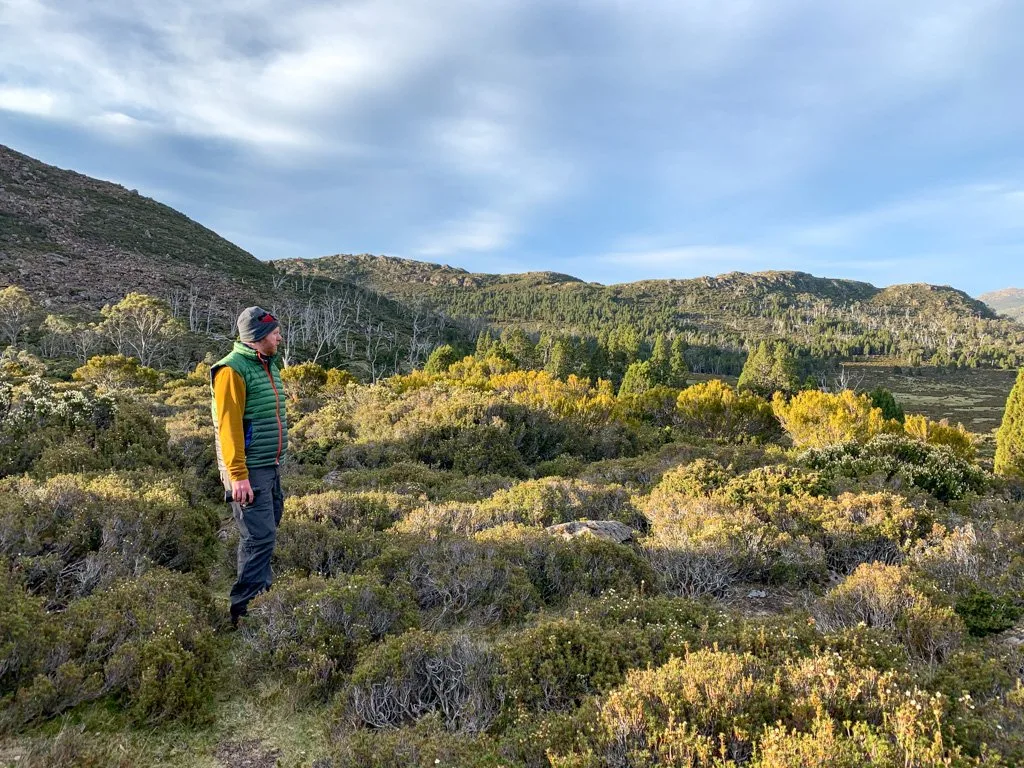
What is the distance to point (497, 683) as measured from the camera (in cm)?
296

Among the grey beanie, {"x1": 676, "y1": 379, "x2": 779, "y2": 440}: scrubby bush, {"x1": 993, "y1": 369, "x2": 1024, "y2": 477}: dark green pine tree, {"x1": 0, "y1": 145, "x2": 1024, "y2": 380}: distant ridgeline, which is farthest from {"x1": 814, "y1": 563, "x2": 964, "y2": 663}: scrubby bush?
{"x1": 0, "y1": 145, "x2": 1024, "y2": 380}: distant ridgeline

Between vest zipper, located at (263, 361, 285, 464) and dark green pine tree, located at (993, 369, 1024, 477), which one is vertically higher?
vest zipper, located at (263, 361, 285, 464)

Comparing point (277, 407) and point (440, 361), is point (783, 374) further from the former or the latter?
point (277, 407)

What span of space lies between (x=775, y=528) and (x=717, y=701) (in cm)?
380

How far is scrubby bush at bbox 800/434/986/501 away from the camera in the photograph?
331 inches

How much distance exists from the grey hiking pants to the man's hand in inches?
4.8

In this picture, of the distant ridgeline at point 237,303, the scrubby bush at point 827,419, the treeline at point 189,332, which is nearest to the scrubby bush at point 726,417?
the scrubby bush at point 827,419

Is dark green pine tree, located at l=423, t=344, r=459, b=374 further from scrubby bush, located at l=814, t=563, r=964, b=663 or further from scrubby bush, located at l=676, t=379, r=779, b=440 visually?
scrubby bush, located at l=814, t=563, r=964, b=663

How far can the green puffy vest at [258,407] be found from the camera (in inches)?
151

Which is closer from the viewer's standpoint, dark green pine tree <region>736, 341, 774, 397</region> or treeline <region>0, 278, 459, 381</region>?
treeline <region>0, 278, 459, 381</region>

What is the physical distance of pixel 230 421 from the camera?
12.1 feet

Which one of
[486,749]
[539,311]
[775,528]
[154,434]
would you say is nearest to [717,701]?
[486,749]

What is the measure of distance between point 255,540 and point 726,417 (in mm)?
19289

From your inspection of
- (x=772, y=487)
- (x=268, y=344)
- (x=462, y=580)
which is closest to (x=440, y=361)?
(x=772, y=487)
